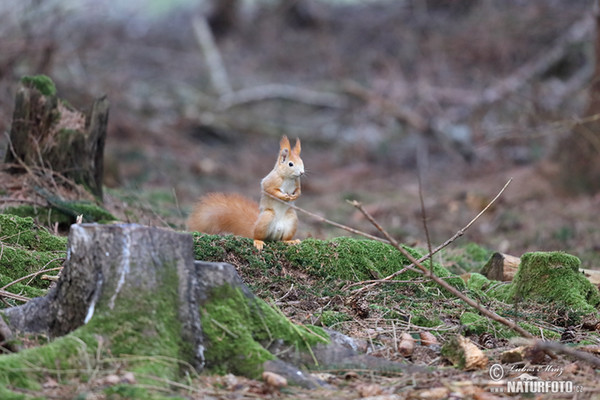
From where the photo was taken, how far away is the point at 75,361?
9.05ft

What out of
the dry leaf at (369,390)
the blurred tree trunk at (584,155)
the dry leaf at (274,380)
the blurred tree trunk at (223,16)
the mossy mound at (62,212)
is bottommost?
the dry leaf at (369,390)

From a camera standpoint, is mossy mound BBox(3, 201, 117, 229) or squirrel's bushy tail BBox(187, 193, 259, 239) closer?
squirrel's bushy tail BBox(187, 193, 259, 239)

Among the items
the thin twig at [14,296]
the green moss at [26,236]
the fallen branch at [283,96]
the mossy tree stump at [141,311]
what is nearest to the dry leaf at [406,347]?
the mossy tree stump at [141,311]

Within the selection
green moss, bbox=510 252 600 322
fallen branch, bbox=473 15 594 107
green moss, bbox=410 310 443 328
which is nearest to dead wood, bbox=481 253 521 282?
green moss, bbox=510 252 600 322

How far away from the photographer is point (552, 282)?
4.50m

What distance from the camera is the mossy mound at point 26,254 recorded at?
3.78 metres

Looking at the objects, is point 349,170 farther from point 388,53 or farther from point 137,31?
point 137,31

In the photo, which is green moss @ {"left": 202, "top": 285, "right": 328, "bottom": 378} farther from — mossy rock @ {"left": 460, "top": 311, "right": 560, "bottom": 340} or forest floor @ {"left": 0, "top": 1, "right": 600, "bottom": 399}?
forest floor @ {"left": 0, "top": 1, "right": 600, "bottom": 399}

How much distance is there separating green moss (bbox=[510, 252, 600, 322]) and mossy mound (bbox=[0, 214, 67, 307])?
298 centimetres

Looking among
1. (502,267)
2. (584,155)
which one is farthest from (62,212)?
(584,155)

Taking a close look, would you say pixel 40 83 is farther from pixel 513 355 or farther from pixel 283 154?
pixel 513 355

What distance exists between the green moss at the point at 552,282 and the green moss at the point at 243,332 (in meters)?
1.82

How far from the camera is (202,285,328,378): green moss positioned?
302 centimetres

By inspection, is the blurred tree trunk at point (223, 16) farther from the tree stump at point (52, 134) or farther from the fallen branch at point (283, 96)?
the tree stump at point (52, 134)
